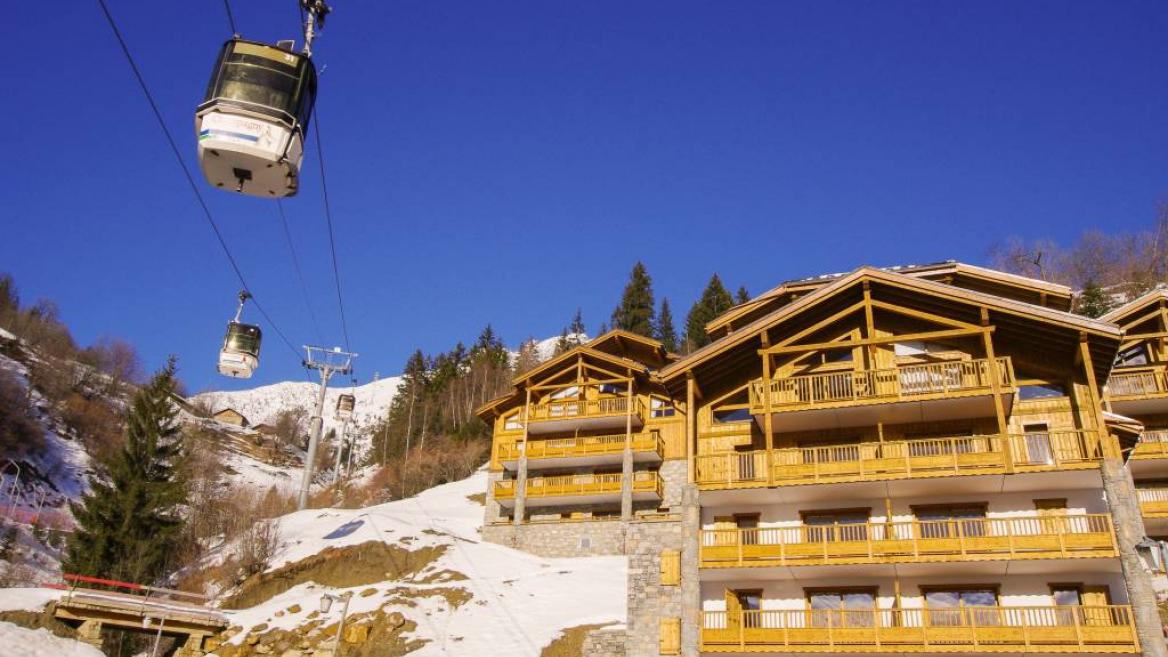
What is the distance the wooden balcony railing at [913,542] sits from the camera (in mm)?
22828

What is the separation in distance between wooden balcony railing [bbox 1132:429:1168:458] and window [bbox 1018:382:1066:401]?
25.2ft

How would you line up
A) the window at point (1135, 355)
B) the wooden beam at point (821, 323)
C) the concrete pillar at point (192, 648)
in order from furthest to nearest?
the window at point (1135, 355)
the concrete pillar at point (192, 648)
the wooden beam at point (821, 323)

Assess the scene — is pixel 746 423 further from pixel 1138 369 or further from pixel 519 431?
pixel 519 431

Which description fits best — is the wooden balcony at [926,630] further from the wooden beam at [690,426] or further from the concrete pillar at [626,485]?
the concrete pillar at [626,485]

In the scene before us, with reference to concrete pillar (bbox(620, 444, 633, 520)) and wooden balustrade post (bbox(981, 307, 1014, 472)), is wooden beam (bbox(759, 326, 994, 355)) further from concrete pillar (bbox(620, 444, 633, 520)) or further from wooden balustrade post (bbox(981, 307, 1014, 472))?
concrete pillar (bbox(620, 444, 633, 520))

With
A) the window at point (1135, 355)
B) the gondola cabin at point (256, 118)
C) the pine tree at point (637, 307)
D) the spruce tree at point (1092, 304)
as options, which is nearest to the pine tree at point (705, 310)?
the pine tree at point (637, 307)

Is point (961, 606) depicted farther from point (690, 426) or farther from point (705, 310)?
point (705, 310)

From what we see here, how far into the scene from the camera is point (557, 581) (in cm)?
3544

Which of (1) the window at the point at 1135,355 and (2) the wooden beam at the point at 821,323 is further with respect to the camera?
(1) the window at the point at 1135,355

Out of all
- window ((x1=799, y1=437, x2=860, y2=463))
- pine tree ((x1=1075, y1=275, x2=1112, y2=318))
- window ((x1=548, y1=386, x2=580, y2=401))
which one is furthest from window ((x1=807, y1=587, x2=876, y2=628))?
pine tree ((x1=1075, y1=275, x2=1112, y2=318))

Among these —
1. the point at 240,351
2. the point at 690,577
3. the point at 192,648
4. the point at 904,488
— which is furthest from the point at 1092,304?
the point at 192,648

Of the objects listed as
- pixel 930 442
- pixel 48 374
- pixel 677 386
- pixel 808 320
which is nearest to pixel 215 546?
pixel 677 386

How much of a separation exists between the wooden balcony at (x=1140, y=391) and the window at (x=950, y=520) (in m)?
12.1

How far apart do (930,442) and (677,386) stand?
8.16 metres
